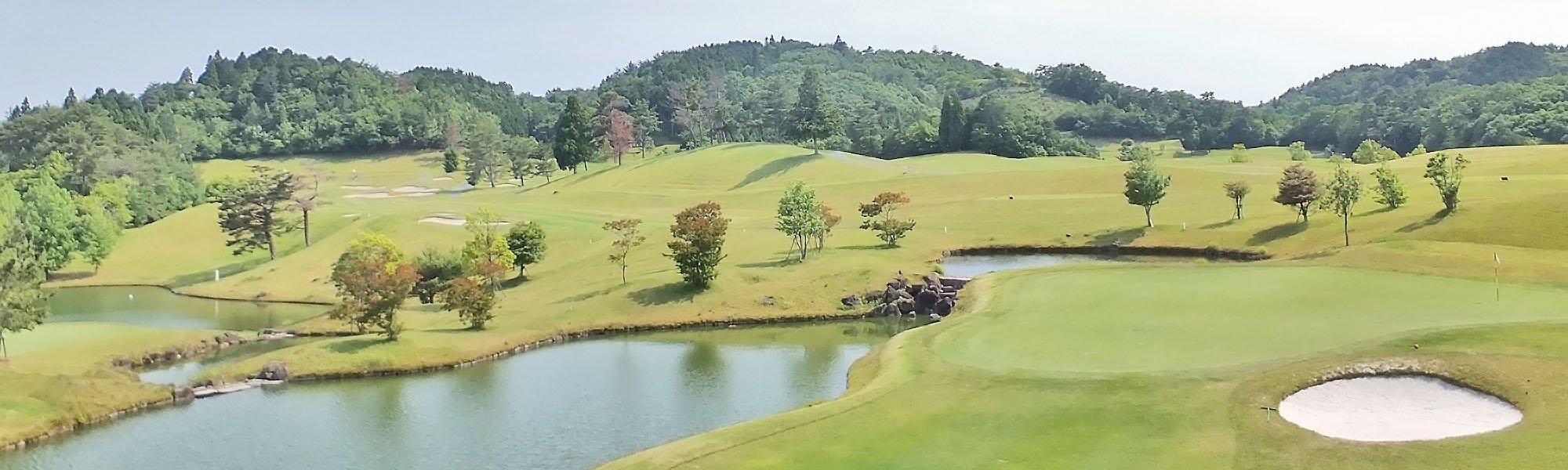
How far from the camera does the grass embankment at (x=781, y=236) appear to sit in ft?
159

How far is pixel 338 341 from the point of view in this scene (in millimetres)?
46656

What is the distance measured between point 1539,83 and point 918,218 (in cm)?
11993

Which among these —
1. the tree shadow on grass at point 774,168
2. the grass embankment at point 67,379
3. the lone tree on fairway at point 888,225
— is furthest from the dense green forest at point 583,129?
the lone tree on fairway at point 888,225

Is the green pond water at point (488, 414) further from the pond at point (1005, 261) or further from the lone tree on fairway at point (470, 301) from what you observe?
the pond at point (1005, 261)

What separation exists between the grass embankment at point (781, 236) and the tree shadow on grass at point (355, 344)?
0.44 ft

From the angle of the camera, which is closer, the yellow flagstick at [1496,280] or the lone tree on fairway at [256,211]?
the yellow flagstick at [1496,280]

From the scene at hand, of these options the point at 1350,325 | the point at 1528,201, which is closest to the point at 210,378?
the point at 1350,325

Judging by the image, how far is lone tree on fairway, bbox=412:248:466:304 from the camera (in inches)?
2544

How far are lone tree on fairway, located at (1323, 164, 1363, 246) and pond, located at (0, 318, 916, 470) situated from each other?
95.9 feet

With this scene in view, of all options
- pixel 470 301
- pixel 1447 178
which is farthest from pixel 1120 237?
pixel 470 301

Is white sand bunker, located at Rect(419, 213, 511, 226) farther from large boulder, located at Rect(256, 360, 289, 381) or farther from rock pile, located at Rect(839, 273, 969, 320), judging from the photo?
large boulder, located at Rect(256, 360, 289, 381)

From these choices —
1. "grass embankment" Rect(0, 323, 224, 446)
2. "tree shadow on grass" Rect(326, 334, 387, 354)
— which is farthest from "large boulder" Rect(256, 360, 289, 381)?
"grass embankment" Rect(0, 323, 224, 446)

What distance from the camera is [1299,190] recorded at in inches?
2518

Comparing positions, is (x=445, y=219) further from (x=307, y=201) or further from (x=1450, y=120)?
(x=1450, y=120)
